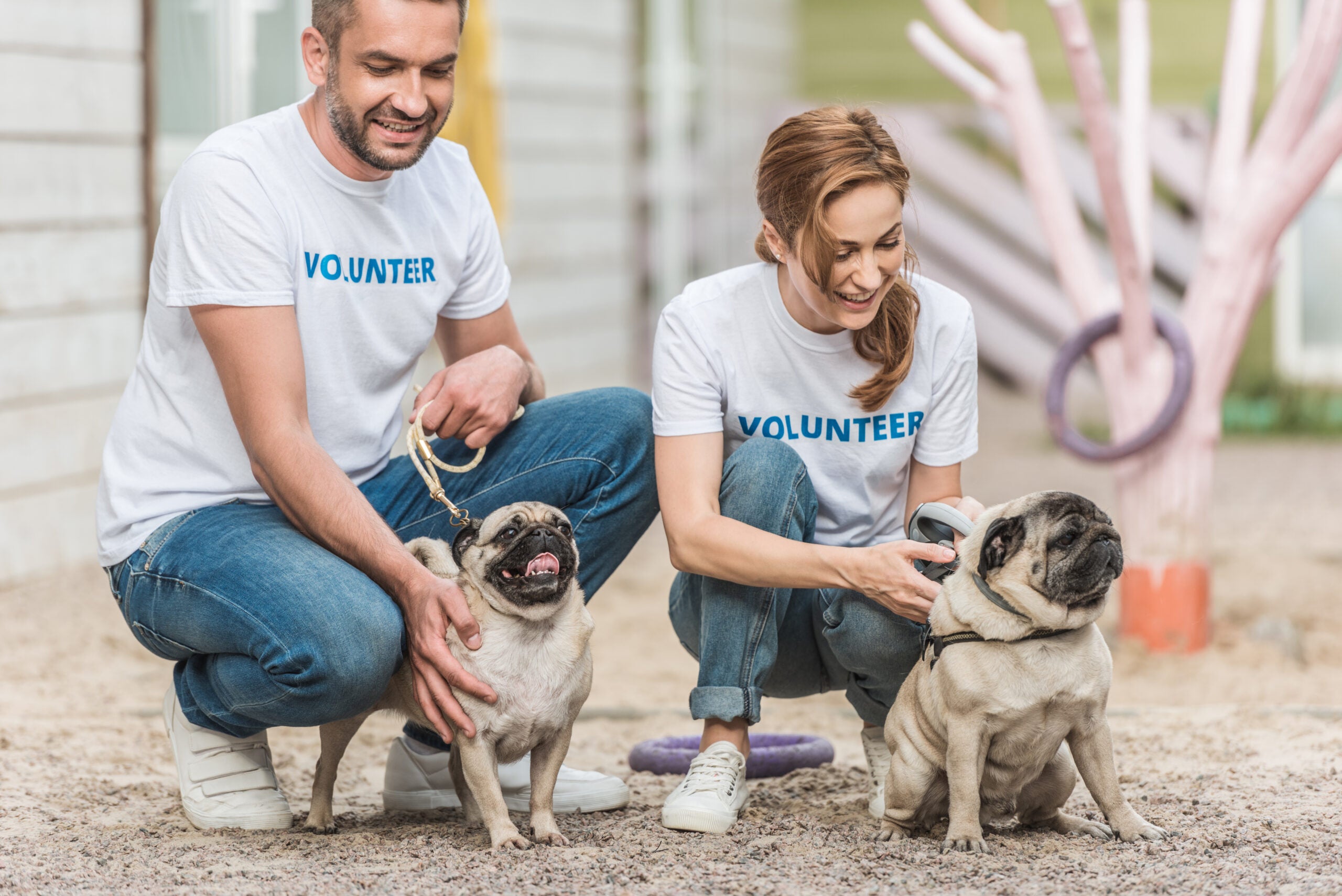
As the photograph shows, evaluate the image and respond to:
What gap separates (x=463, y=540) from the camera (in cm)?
276

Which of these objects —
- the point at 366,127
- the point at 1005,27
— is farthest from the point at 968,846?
the point at 1005,27

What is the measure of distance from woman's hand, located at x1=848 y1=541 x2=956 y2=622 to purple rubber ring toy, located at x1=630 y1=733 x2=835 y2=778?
0.74 meters

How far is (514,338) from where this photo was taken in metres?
3.31

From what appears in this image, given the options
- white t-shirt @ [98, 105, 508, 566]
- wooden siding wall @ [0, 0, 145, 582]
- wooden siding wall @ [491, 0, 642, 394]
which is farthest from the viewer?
wooden siding wall @ [491, 0, 642, 394]

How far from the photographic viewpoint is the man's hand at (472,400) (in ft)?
9.62

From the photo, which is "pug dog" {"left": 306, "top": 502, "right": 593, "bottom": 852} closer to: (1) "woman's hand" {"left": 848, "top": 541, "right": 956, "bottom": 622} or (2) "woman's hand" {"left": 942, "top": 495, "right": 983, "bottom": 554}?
(1) "woman's hand" {"left": 848, "top": 541, "right": 956, "bottom": 622}

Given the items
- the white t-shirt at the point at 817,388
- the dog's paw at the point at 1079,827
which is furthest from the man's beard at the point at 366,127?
the dog's paw at the point at 1079,827

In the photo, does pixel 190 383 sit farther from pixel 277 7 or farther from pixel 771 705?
pixel 277 7

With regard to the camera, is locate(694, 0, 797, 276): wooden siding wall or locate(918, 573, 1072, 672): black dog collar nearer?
locate(918, 573, 1072, 672): black dog collar

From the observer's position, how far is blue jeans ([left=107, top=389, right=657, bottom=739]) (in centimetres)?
260

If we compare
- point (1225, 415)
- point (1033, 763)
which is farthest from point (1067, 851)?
point (1225, 415)

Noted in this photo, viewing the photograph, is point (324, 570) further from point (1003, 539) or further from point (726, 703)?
point (1003, 539)

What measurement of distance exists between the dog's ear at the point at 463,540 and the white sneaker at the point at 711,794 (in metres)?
0.61

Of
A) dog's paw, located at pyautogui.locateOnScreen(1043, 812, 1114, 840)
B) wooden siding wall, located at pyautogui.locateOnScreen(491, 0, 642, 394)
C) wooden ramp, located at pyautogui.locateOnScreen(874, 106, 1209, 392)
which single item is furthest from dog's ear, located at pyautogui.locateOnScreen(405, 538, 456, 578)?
wooden ramp, located at pyautogui.locateOnScreen(874, 106, 1209, 392)
